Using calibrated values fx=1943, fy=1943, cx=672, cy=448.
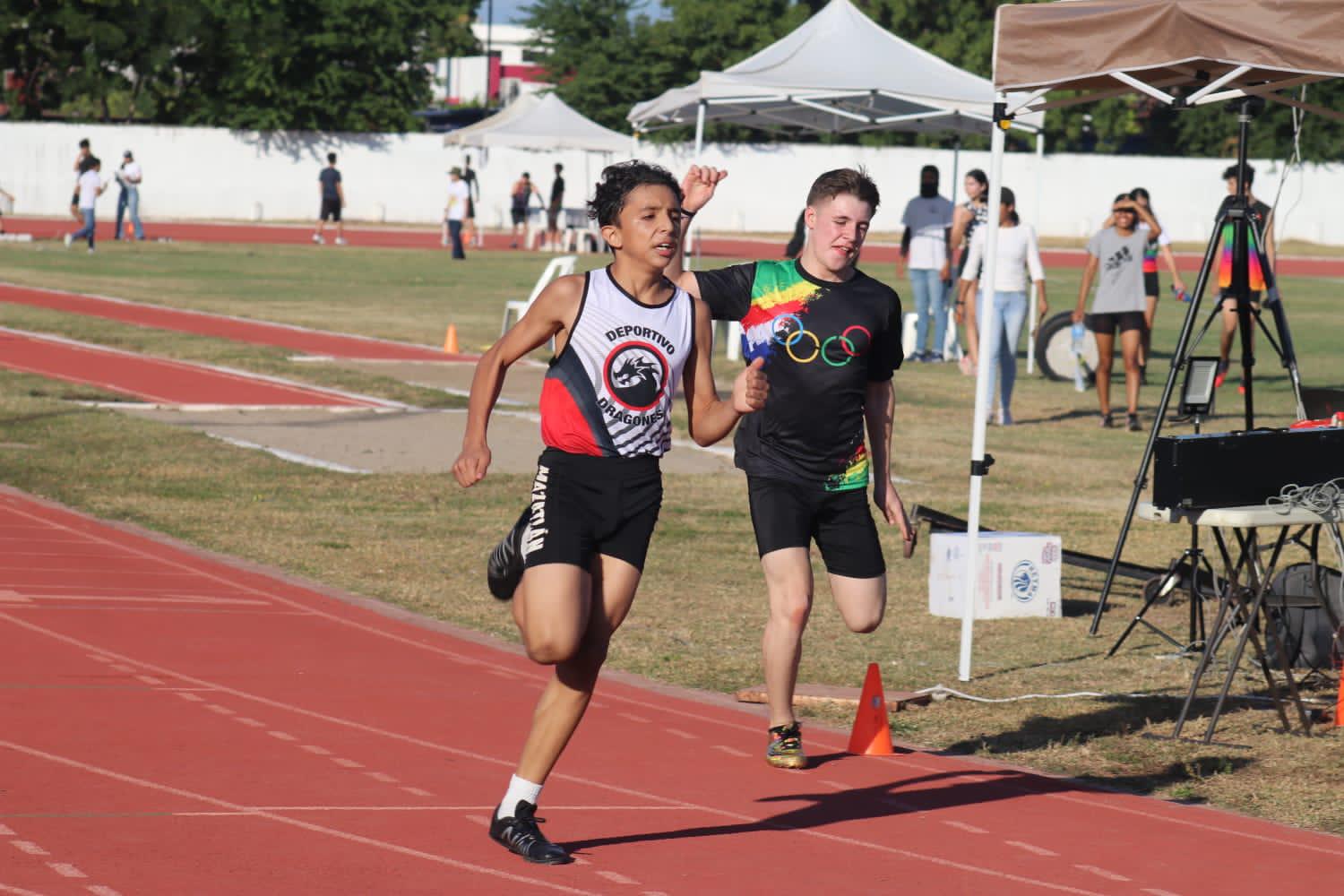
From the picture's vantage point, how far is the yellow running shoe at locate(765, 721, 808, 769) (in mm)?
6891

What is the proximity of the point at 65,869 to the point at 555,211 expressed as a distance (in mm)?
42040

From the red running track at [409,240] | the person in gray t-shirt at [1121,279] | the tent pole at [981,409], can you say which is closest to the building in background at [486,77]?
the red running track at [409,240]

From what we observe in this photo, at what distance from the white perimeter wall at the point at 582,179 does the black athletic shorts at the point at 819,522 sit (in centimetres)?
5072

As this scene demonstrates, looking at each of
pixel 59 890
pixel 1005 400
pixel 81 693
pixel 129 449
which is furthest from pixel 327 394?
pixel 59 890

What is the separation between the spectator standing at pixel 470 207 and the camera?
145 feet

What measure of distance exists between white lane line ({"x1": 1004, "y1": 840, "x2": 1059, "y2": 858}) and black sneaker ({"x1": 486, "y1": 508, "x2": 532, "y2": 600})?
179cm

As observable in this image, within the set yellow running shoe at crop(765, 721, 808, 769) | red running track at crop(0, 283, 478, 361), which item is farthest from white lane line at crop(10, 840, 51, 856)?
red running track at crop(0, 283, 478, 361)

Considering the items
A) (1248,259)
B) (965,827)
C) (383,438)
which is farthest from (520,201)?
(965,827)

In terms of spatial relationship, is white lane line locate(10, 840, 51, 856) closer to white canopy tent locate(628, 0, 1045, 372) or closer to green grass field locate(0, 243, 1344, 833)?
green grass field locate(0, 243, 1344, 833)

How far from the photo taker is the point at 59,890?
16.5ft

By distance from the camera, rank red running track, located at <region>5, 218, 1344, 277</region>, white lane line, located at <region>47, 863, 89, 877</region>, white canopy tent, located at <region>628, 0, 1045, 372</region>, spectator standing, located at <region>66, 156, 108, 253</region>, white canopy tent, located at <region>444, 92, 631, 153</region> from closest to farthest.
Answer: white lane line, located at <region>47, 863, 89, 877</region> → white canopy tent, located at <region>628, 0, 1045, 372</region> → spectator standing, located at <region>66, 156, 108, 253</region> → white canopy tent, located at <region>444, 92, 631, 153</region> → red running track, located at <region>5, 218, 1344, 277</region>

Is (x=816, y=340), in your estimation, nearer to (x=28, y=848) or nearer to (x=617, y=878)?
(x=617, y=878)

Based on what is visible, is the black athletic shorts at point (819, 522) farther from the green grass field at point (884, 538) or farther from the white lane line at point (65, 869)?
the white lane line at point (65, 869)

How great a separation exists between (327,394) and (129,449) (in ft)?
13.1
